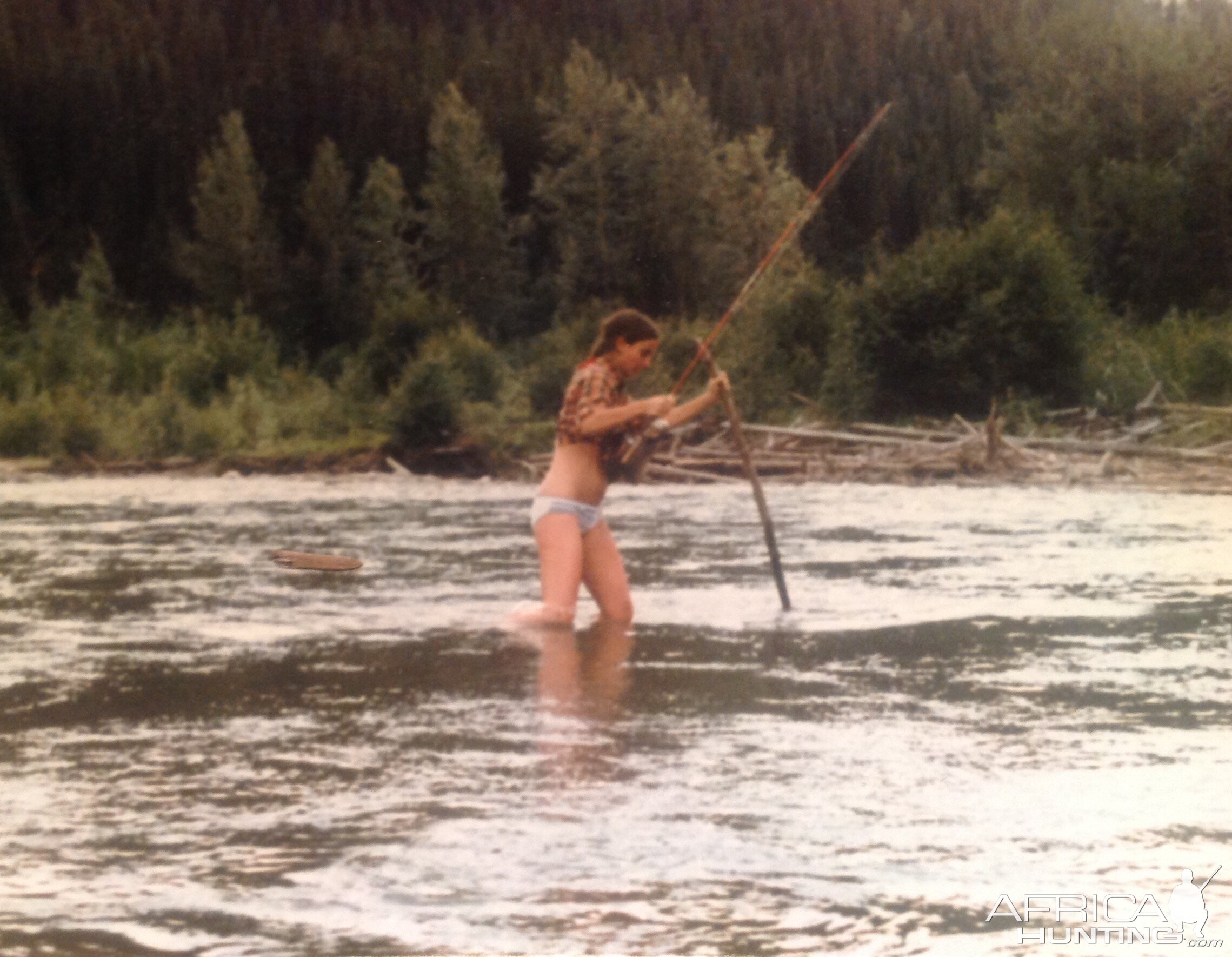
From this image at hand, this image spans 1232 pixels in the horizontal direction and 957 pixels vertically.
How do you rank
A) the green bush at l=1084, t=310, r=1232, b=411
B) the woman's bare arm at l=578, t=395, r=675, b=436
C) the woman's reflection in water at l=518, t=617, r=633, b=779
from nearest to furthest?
1. the woman's reflection in water at l=518, t=617, r=633, b=779
2. the woman's bare arm at l=578, t=395, r=675, b=436
3. the green bush at l=1084, t=310, r=1232, b=411

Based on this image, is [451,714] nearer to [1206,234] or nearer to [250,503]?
[250,503]

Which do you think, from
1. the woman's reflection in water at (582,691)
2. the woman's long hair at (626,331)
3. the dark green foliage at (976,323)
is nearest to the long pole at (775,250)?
the woman's long hair at (626,331)

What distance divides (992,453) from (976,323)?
5.00 metres

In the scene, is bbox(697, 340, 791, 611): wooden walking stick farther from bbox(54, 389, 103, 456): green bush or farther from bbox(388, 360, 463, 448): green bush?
bbox(54, 389, 103, 456): green bush

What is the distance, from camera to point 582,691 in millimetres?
8148

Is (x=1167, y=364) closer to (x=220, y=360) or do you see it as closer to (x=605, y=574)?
(x=605, y=574)

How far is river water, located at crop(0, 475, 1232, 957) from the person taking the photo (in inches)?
188

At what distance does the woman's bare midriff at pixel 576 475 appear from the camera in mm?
9406

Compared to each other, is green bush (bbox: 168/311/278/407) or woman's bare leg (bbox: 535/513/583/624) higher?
green bush (bbox: 168/311/278/407)

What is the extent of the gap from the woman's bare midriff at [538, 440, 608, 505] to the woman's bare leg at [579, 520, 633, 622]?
218 millimetres

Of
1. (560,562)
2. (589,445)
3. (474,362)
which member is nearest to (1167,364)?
(474,362)

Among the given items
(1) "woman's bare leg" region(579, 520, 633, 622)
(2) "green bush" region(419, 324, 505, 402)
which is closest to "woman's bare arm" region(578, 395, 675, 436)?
(1) "woman's bare leg" region(579, 520, 633, 622)

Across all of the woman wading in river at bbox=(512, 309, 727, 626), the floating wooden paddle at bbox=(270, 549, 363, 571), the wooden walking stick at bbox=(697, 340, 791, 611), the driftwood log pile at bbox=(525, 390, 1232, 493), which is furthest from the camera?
the driftwood log pile at bbox=(525, 390, 1232, 493)

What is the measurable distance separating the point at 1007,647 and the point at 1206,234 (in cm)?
2949
